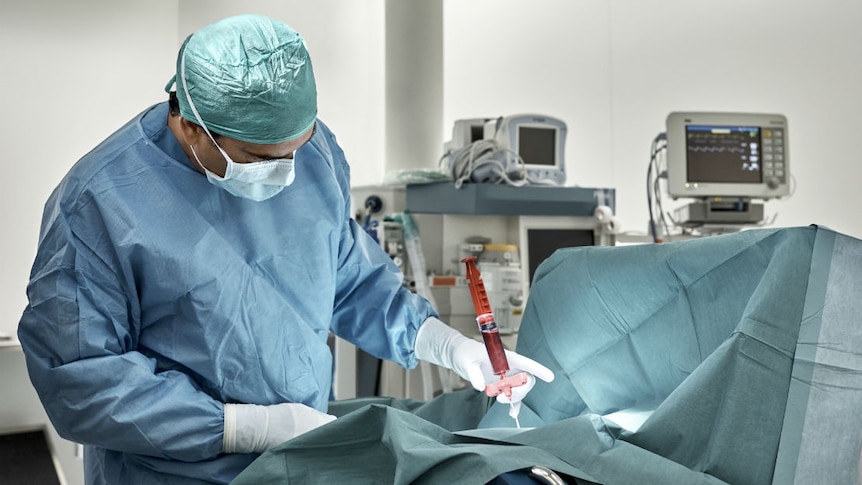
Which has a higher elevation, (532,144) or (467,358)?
(532,144)

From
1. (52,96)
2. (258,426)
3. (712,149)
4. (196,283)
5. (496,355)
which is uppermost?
(52,96)

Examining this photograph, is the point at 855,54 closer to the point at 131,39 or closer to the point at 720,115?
the point at 720,115

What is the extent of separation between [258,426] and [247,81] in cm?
57

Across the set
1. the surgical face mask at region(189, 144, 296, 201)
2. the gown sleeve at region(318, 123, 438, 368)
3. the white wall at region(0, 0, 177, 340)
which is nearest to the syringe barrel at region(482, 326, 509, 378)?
the gown sleeve at region(318, 123, 438, 368)

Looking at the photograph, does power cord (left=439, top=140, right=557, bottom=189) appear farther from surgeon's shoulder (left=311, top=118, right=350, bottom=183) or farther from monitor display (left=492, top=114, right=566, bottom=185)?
surgeon's shoulder (left=311, top=118, right=350, bottom=183)

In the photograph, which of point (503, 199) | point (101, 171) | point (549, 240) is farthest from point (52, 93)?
point (101, 171)

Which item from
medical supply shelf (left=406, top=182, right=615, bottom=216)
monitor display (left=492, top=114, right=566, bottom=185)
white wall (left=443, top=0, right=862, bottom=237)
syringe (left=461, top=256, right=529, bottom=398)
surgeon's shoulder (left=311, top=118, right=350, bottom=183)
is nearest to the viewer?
syringe (left=461, top=256, right=529, bottom=398)

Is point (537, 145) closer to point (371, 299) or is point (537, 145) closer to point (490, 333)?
point (371, 299)

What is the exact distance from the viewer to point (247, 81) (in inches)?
51.1

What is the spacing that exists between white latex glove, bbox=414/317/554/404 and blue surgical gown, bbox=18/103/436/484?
0.69 ft

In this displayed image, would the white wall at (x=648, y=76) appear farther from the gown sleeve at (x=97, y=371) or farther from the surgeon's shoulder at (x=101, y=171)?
the gown sleeve at (x=97, y=371)

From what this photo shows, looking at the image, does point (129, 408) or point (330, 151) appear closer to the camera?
point (129, 408)

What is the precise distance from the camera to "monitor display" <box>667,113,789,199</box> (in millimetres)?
3346

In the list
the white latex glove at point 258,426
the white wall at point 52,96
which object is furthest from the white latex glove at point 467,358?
the white wall at point 52,96
